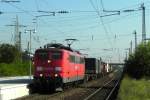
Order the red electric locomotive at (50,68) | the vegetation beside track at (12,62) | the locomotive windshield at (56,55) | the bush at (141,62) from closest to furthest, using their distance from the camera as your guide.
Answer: the red electric locomotive at (50,68)
the locomotive windshield at (56,55)
the bush at (141,62)
the vegetation beside track at (12,62)

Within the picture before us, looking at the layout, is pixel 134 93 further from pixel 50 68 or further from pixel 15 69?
pixel 15 69

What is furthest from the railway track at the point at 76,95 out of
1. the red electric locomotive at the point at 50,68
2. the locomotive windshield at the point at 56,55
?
the locomotive windshield at the point at 56,55

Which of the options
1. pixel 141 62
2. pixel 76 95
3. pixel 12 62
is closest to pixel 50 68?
pixel 76 95

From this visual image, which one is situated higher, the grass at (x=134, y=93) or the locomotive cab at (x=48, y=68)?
the locomotive cab at (x=48, y=68)

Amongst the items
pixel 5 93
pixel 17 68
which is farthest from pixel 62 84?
pixel 17 68

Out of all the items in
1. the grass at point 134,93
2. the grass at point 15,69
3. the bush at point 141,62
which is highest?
the bush at point 141,62

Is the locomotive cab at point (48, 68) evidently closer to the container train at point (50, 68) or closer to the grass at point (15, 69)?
the container train at point (50, 68)

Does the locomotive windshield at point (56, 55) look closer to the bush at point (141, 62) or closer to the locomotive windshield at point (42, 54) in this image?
the locomotive windshield at point (42, 54)

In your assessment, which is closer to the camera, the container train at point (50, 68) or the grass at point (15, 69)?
the container train at point (50, 68)

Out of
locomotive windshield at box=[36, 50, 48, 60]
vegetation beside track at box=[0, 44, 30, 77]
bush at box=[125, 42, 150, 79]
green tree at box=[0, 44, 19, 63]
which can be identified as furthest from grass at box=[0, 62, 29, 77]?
locomotive windshield at box=[36, 50, 48, 60]

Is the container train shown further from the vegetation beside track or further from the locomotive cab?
the vegetation beside track

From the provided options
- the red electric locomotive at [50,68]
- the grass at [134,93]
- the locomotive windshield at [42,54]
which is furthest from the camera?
the locomotive windshield at [42,54]

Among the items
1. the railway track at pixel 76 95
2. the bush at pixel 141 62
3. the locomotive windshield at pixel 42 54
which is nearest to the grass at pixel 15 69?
the bush at pixel 141 62

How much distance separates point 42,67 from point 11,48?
263ft
